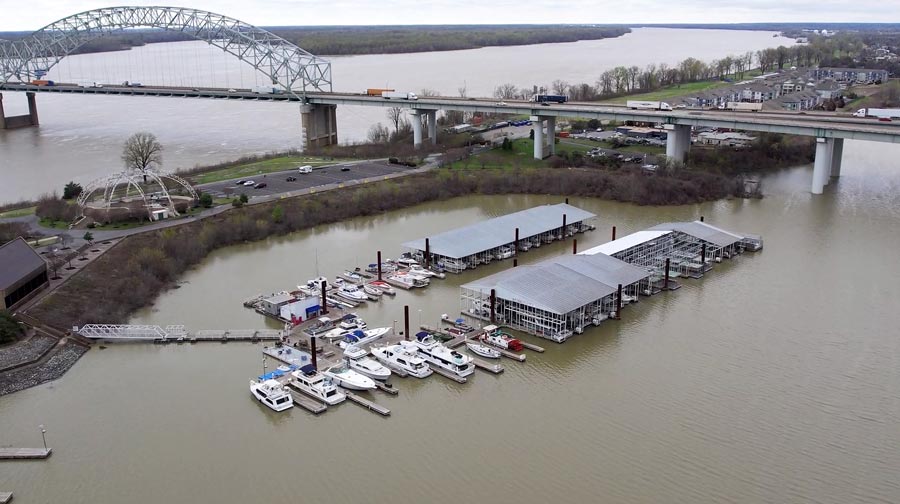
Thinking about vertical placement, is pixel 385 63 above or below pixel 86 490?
above

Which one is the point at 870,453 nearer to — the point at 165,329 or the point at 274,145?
the point at 165,329

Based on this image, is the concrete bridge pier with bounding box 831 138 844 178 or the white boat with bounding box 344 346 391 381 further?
the concrete bridge pier with bounding box 831 138 844 178

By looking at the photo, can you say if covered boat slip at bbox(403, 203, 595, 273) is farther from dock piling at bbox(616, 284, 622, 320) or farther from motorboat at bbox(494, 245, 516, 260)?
dock piling at bbox(616, 284, 622, 320)

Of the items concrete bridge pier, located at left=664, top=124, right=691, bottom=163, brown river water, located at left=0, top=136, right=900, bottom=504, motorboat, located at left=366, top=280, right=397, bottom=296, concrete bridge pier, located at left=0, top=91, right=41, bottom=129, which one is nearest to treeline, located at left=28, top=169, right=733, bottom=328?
brown river water, located at left=0, top=136, right=900, bottom=504

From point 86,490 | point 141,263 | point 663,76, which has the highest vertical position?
point 663,76

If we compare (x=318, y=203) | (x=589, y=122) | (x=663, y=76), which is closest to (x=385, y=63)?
(x=663, y=76)
